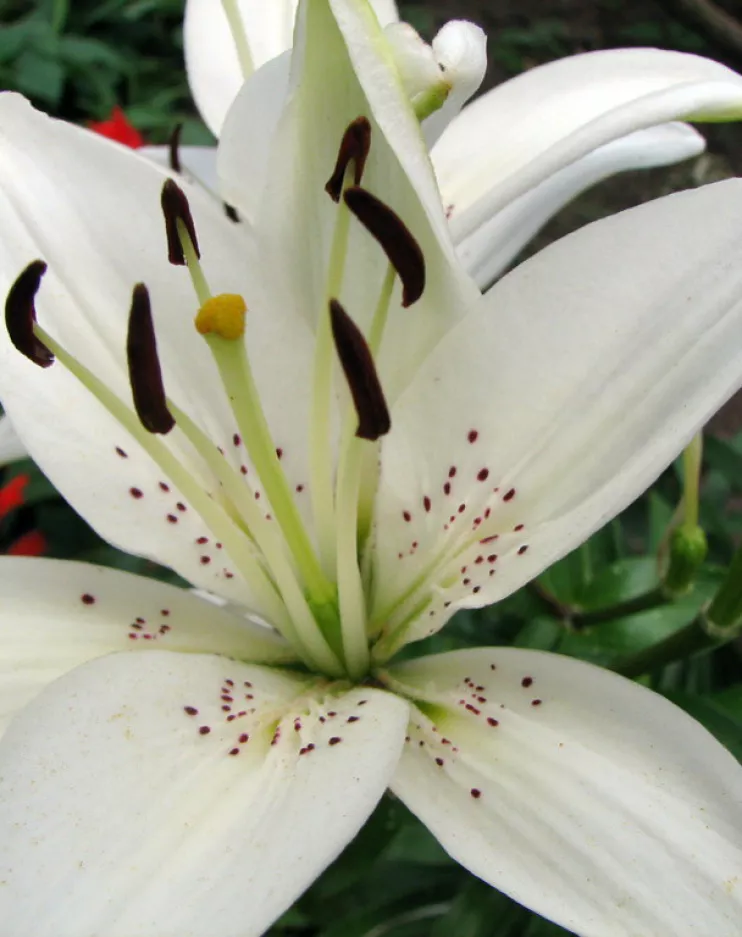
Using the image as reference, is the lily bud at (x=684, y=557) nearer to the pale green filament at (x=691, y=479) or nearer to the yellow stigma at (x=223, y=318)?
the pale green filament at (x=691, y=479)

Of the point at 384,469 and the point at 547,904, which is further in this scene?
the point at 384,469

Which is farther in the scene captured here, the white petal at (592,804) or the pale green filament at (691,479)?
the pale green filament at (691,479)

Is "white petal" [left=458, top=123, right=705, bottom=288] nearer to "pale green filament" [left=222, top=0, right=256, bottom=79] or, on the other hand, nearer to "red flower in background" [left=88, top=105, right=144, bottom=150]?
"pale green filament" [left=222, top=0, right=256, bottom=79]

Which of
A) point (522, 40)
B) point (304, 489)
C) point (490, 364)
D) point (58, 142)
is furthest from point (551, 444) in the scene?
point (522, 40)

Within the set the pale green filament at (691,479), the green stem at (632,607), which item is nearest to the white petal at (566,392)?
the pale green filament at (691,479)

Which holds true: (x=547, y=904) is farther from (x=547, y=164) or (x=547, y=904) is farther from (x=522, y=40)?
(x=522, y=40)

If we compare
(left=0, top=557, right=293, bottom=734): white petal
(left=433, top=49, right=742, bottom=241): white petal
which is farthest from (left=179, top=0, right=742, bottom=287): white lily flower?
(left=0, top=557, right=293, bottom=734): white petal
